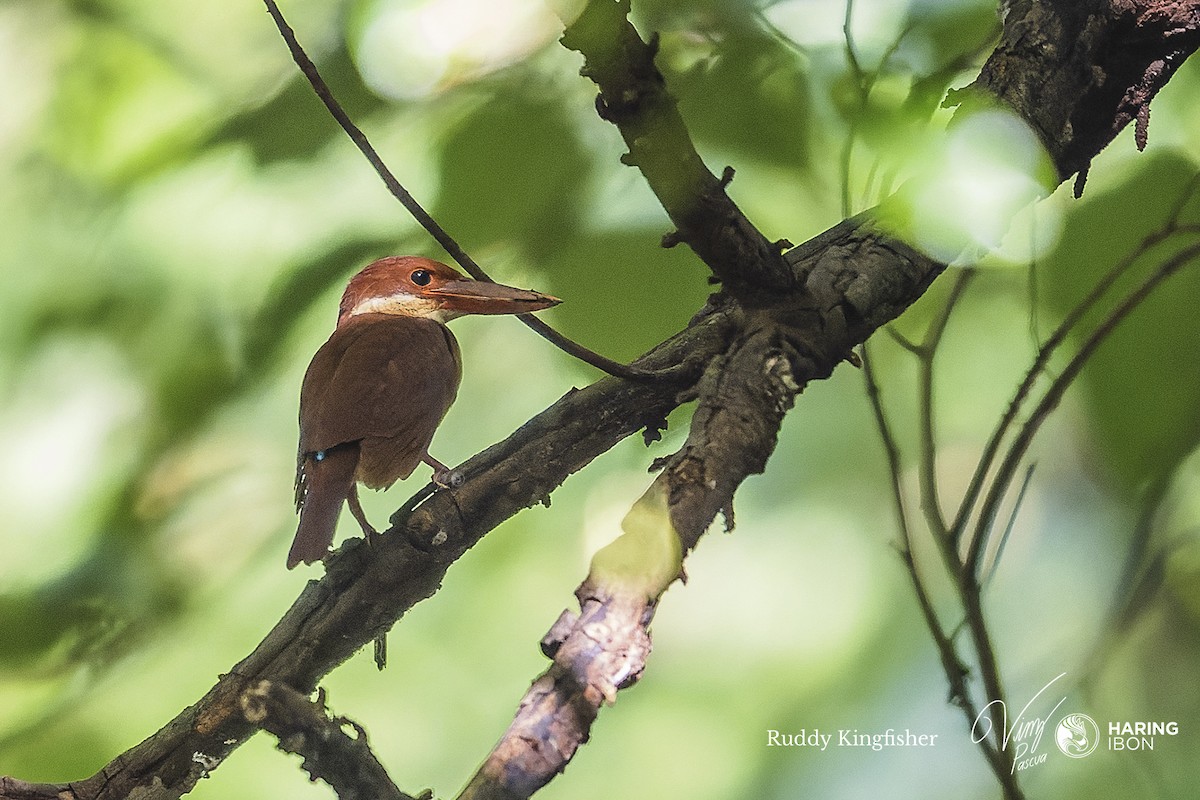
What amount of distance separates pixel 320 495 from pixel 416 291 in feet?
0.84

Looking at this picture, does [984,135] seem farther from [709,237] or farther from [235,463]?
[235,463]

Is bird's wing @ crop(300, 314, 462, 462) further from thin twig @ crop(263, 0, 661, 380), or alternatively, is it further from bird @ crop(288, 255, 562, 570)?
thin twig @ crop(263, 0, 661, 380)

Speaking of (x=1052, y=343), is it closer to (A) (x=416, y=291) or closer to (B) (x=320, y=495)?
(A) (x=416, y=291)

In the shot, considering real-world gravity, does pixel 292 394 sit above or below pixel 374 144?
below

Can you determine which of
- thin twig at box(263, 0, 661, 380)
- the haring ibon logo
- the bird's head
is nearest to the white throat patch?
the bird's head

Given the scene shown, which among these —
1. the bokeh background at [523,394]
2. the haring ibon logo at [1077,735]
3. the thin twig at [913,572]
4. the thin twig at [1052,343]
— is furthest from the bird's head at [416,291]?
the haring ibon logo at [1077,735]

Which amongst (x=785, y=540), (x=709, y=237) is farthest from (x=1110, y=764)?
(x=709, y=237)

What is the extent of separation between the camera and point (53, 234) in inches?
53.1

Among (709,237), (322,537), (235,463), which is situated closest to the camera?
(709,237)

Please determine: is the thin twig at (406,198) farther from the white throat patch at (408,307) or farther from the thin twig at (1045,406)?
the thin twig at (1045,406)

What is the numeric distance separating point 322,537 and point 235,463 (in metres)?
0.50

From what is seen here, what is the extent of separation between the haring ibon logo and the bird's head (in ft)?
2.64

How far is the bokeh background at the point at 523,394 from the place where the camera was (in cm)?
122

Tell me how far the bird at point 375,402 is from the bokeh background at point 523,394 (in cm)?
27
